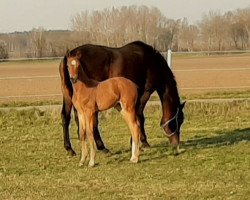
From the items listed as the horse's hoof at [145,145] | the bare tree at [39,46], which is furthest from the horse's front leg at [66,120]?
the bare tree at [39,46]

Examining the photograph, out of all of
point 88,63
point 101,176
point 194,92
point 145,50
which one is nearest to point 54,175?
point 101,176

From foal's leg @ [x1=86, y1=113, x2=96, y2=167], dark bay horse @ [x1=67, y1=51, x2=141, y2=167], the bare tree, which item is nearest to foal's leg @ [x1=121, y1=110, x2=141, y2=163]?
dark bay horse @ [x1=67, y1=51, x2=141, y2=167]

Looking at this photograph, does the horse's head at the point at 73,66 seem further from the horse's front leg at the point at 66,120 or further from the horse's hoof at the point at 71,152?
the horse's hoof at the point at 71,152

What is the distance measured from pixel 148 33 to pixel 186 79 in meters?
57.8

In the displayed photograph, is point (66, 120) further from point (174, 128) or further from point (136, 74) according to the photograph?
point (174, 128)

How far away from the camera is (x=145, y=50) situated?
33.1 feet

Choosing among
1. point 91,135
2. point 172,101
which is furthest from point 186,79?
point 91,135

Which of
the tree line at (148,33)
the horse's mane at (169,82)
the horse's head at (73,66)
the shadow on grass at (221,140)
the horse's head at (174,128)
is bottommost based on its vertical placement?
the tree line at (148,33)

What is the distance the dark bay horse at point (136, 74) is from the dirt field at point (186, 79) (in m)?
9.42

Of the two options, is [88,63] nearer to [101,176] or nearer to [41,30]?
[101,176]

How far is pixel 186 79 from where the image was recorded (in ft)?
108

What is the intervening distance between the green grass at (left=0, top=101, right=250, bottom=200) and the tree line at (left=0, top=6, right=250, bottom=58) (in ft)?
182

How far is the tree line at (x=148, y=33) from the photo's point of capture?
74.6 meters

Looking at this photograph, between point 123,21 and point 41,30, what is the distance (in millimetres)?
12852
